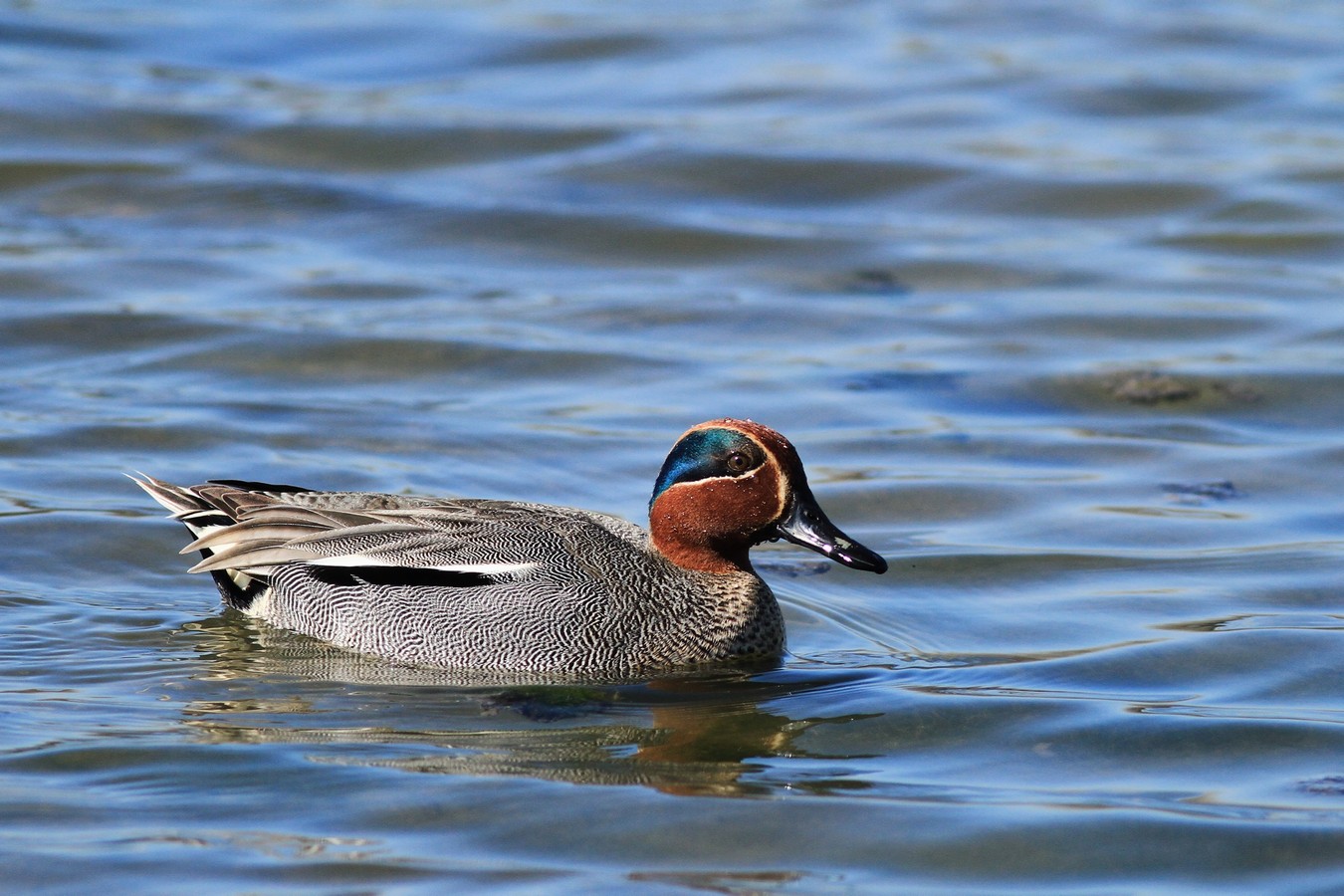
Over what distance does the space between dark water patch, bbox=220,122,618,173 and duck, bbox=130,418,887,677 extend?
28.5ft

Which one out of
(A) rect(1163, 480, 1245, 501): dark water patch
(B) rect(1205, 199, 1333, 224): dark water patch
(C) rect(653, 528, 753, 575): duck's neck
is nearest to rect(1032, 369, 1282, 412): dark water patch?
(A) rect(1163, 480, 1245, 501): dark water patch

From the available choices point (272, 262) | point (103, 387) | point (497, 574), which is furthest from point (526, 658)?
point (272, 262)

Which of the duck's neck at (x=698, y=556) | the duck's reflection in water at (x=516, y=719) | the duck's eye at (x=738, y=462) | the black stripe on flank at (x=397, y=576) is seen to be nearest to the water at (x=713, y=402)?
the duck's reflection in water at (x=516, y=719)

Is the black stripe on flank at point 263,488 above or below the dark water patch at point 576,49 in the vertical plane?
below

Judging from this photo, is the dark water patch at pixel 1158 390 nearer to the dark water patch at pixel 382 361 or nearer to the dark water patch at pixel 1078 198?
the dark water patch at pixel 382 361

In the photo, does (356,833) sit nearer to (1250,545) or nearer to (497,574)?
(497,574)

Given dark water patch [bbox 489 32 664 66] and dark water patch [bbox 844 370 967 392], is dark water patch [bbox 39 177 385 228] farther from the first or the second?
dark water patch [bbox 844 370 967 392]

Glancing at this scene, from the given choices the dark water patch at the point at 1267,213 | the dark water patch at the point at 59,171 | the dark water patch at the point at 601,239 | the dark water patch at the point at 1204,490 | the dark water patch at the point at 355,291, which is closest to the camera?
the dark water patch at the point at 1204,490

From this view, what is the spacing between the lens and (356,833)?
619cm

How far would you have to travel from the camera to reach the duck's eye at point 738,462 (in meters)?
7.94

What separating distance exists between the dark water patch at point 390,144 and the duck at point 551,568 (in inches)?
342

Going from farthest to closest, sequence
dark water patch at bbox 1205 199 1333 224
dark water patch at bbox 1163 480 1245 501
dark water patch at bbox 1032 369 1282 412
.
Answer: dark water patch at bbox 1205 199 1333 224, dark water patch at bbox 1032 369 1282 412, dark water patch at bbox 1163 480 1245 501

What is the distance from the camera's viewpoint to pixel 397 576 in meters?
8.04

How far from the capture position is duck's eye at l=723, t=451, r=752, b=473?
26.0 feet
